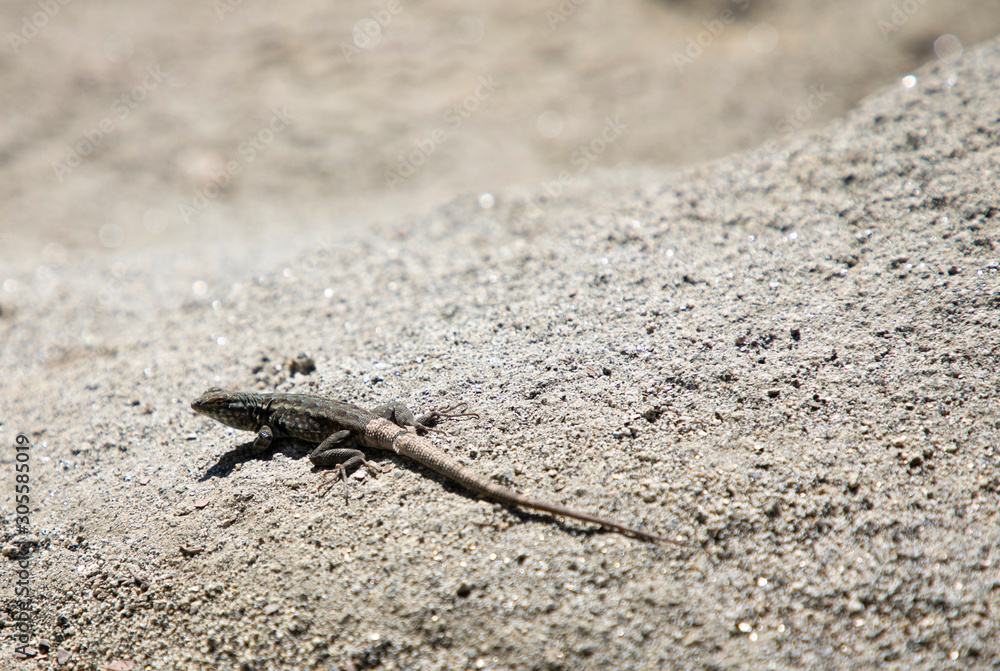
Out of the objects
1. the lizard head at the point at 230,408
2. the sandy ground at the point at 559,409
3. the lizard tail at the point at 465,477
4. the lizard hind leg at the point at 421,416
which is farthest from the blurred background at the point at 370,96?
the lizard tail at the point at 465,477

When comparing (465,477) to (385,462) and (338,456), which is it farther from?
(338,456)

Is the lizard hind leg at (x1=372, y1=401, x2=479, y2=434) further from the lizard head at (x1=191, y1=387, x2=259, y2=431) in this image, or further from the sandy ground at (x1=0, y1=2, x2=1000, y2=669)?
the lizard head at (x1=191, y1=387, x2=259, y2=431)

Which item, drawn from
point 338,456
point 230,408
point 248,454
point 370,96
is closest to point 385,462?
point 338,456

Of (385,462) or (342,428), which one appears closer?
(385,462)

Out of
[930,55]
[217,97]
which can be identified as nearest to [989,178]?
[930,55]

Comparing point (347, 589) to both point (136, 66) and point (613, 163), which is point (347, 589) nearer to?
point (613, 163)
